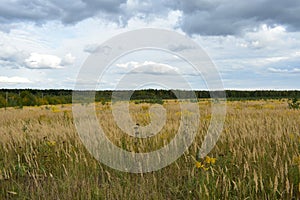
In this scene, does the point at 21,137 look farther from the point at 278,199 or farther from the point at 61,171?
the point at 278,199

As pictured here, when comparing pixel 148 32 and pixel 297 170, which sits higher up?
pixel 148 32

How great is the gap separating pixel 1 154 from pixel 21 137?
26.5 inches

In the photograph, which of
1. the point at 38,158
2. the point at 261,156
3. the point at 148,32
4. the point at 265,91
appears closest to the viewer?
the point at 261,156

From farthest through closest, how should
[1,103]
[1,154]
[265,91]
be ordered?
1. [265,91]
2. [1,103]
3. [1,154]

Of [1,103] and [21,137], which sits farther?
[1,103]

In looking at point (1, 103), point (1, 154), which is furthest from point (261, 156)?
point (1, 103)

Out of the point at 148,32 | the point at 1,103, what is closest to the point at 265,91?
the point at 1,103

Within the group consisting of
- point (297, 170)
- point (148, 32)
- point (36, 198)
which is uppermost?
point (148, 32)

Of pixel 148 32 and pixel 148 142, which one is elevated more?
pixel 148 32

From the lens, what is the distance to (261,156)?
3699mm

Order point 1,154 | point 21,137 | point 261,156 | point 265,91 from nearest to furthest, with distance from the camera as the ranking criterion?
point 261,156, point 1,154, point 21,137, point 265,91

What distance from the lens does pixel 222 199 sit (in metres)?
2.72

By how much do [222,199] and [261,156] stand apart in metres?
1.22

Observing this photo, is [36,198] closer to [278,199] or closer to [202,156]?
[202,156]
